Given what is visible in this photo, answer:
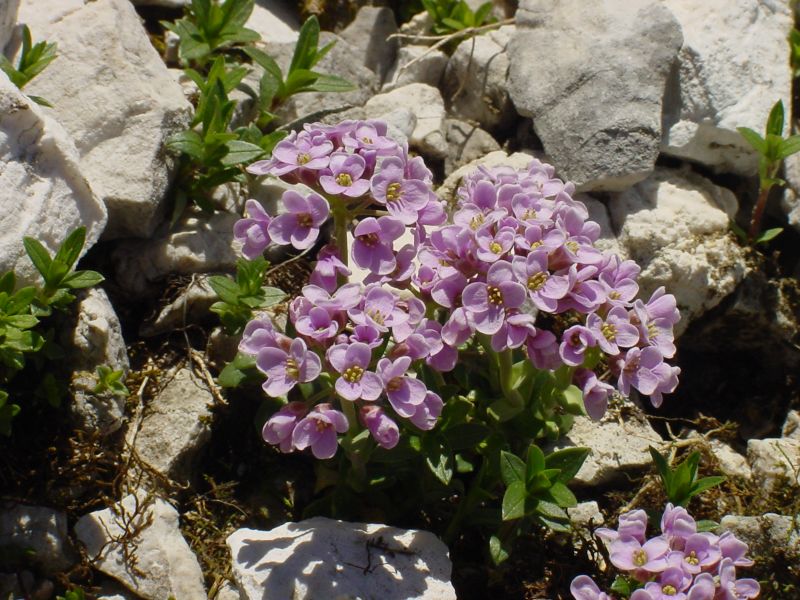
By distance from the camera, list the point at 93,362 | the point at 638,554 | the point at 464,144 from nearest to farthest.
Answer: the point at 638,554, the point at 93,362, the point at 464,144

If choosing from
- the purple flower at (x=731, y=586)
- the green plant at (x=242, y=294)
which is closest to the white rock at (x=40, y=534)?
the green plant at (x=242, y=294)

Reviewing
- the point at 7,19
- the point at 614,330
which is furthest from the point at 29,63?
the point at 614,330

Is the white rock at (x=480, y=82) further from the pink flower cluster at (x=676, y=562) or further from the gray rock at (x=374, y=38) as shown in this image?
the pink flower cluster at (x=676, y=562)

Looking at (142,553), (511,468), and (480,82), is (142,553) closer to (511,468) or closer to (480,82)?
(511,468)

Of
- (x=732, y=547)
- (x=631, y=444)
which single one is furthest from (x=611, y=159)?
(x=732, y=547)

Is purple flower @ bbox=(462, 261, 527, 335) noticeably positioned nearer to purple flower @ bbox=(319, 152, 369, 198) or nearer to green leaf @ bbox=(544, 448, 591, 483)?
purple flower @ bbox=(319, 152, 369, 198)

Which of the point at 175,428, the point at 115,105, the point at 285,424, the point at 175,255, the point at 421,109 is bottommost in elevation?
the point at 175,428

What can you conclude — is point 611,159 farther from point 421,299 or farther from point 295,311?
point 295,311
